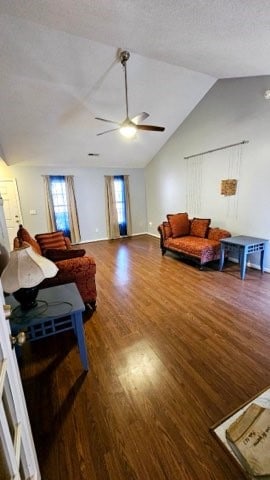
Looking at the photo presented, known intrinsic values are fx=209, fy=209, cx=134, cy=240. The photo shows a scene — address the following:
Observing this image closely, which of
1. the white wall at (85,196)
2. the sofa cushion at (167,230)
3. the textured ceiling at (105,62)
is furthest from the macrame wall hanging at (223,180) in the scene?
the white wall at (85,196)

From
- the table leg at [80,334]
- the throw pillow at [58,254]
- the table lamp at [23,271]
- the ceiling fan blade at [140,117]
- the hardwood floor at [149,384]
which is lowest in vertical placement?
the hardwood floor at [149,384]

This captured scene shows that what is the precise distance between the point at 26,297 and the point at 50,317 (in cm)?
25

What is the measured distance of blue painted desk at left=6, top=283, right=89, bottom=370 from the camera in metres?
1.49

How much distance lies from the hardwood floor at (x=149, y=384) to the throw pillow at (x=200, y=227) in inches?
68.2

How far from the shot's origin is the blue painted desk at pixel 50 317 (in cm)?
149

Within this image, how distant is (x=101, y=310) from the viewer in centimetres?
266

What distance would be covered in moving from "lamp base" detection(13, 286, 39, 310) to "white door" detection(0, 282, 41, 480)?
31.4 inches

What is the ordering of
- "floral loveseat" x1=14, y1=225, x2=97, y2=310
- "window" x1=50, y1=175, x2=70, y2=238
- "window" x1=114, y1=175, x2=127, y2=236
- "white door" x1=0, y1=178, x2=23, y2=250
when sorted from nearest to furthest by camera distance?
"floral loveseat" x1=14, y1=225, x2=97, y2=310 → "white door" x1=0, y1=178, x2=23, y2=250 → "window" x1=50, y1=175, x2=70, y2=238 → "window" x1=114, y1=175, x2=127, y2=236

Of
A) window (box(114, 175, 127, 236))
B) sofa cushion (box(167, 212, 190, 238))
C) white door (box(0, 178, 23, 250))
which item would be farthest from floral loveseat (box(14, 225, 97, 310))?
window (box(114, 175, 127, 236))

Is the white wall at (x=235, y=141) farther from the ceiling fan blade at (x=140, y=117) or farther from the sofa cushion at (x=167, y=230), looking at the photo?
the ceiling fan blade at (x=140, y=117)

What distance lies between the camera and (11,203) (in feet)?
18.1

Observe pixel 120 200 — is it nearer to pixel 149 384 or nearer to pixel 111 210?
pixel 111 210

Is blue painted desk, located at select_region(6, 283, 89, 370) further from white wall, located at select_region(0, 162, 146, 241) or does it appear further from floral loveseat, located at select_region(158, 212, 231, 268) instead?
white wall, located at select_region(0, 162, 146, 241)

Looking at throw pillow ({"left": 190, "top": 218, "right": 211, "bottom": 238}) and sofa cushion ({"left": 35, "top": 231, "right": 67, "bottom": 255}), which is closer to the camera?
sofa cushion ({"left": 35, "top": 231, "right": 67, "bottom": 255})
